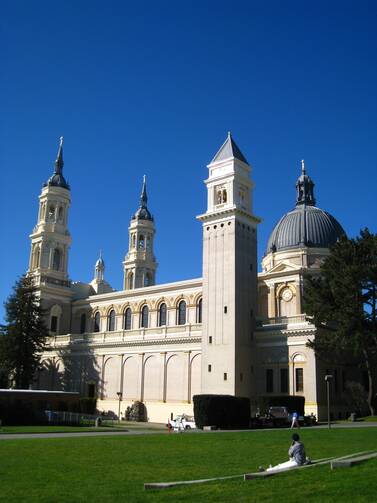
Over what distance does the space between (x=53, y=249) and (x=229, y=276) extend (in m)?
33.1

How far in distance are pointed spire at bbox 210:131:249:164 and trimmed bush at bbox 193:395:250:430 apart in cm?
2789

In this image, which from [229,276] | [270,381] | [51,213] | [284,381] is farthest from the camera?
[51,213]

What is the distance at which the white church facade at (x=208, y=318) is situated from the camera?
56219mm

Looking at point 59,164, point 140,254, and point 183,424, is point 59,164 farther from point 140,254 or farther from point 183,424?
point 183,424

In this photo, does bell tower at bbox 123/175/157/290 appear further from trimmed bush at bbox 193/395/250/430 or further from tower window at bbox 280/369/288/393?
trimmed bush at bbox 193/395/250/430

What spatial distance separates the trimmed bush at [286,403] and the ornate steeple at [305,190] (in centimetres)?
3857

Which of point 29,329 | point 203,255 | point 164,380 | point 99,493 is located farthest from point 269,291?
point 99,493

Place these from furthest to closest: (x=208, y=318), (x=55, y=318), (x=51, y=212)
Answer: (x=51, y=212) < (x=55, y=318) < (x=208, y=318)

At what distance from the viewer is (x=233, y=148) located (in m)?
63.7

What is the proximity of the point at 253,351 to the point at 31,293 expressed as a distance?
30.2 meters

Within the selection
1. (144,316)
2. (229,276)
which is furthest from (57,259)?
(229,276)

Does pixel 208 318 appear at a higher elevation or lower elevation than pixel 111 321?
lower

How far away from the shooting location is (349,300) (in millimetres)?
48750

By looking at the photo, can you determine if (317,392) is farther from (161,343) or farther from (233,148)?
(233,148)
